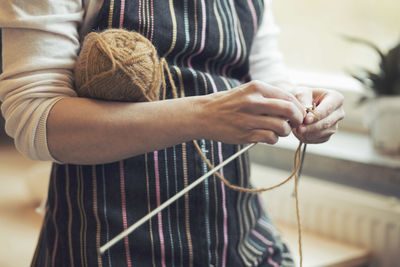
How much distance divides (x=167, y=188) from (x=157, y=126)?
16 cm

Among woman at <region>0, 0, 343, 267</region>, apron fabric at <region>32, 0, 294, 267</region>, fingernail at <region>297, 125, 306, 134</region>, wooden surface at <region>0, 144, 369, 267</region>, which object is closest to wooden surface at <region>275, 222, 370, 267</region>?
wooden surface at <region>0, 144, 369, 267</region>

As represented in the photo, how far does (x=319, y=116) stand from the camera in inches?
30.3

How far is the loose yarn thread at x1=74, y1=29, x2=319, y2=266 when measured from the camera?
65 centimetres

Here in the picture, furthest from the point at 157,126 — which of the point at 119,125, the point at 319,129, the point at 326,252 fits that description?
the point at 326,252

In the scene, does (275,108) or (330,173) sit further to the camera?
(330,173)

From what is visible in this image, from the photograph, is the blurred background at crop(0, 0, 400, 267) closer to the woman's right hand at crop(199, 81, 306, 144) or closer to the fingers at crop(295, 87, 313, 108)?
the fingers at crop(295, 87, 313, 108)

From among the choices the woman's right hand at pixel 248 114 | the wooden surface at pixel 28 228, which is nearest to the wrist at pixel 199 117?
the woman's right hand at pixel 248 114

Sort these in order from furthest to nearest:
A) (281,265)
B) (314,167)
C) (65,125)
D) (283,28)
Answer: (283,28)
(314,167)
(281,265)
(65,125)

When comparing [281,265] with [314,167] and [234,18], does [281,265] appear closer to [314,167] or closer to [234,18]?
[234,18]

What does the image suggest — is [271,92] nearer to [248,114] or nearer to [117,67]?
[248,114]

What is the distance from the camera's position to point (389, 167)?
57.2 inches

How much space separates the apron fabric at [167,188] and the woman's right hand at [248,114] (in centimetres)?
15

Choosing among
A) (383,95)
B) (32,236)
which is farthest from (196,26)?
(32,236)

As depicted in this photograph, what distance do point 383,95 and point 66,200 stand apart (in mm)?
1039
